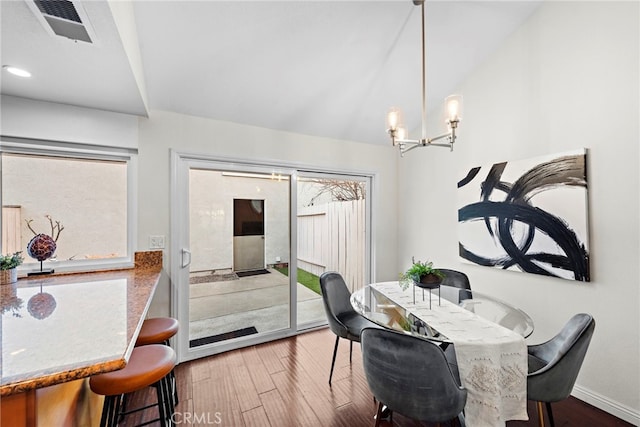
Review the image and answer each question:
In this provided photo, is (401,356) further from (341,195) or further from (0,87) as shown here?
(0,87)

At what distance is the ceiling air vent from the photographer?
120cm

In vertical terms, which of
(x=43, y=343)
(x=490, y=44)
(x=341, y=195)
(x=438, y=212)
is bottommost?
(x=43, y=343)

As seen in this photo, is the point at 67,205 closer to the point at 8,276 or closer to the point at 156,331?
the point at 8,276

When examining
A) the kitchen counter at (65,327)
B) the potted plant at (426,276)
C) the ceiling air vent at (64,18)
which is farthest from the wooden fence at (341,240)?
the ceiling air vent at (64,18)

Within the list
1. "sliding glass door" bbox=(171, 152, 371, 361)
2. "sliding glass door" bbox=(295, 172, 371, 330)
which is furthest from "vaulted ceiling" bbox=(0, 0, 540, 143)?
"sliding glass door" bbox=(295, 172, 371, 330)

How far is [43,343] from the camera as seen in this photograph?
3.20 feet

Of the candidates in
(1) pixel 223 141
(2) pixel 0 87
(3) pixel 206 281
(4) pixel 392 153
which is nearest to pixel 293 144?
(1) pixel 223 141

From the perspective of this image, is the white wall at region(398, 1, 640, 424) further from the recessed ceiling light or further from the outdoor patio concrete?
the recessed ceiling light

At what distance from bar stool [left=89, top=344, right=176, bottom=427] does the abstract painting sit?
2.77 metres

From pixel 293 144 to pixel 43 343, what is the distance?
8.73 feet

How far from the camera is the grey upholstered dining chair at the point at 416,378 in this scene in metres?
1.26

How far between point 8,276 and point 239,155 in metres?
1.97

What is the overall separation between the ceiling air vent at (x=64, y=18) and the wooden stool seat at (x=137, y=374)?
1602 millimetres

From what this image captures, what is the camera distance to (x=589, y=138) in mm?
2033
